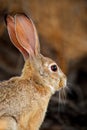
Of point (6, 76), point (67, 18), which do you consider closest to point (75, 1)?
point (67, 18)

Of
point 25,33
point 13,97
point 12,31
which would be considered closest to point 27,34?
point 25,33

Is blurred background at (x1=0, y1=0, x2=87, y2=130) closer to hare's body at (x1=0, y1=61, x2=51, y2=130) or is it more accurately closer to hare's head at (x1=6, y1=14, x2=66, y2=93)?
hare's head at (x1=6, y1=14, x2=66, y2=93)

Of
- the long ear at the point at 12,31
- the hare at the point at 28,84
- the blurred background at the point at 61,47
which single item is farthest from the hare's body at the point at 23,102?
the blurred background at the point at 61,47

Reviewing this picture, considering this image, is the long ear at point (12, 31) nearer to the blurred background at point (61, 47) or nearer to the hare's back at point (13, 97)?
the hare's back at point (13, 97)

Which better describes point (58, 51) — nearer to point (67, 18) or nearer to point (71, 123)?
point (67, 18)

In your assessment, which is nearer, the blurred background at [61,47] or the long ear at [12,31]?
the long ear at [12,31]

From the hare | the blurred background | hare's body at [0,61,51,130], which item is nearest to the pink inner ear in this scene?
the hare

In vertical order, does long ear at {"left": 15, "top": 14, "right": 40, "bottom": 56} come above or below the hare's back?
above
